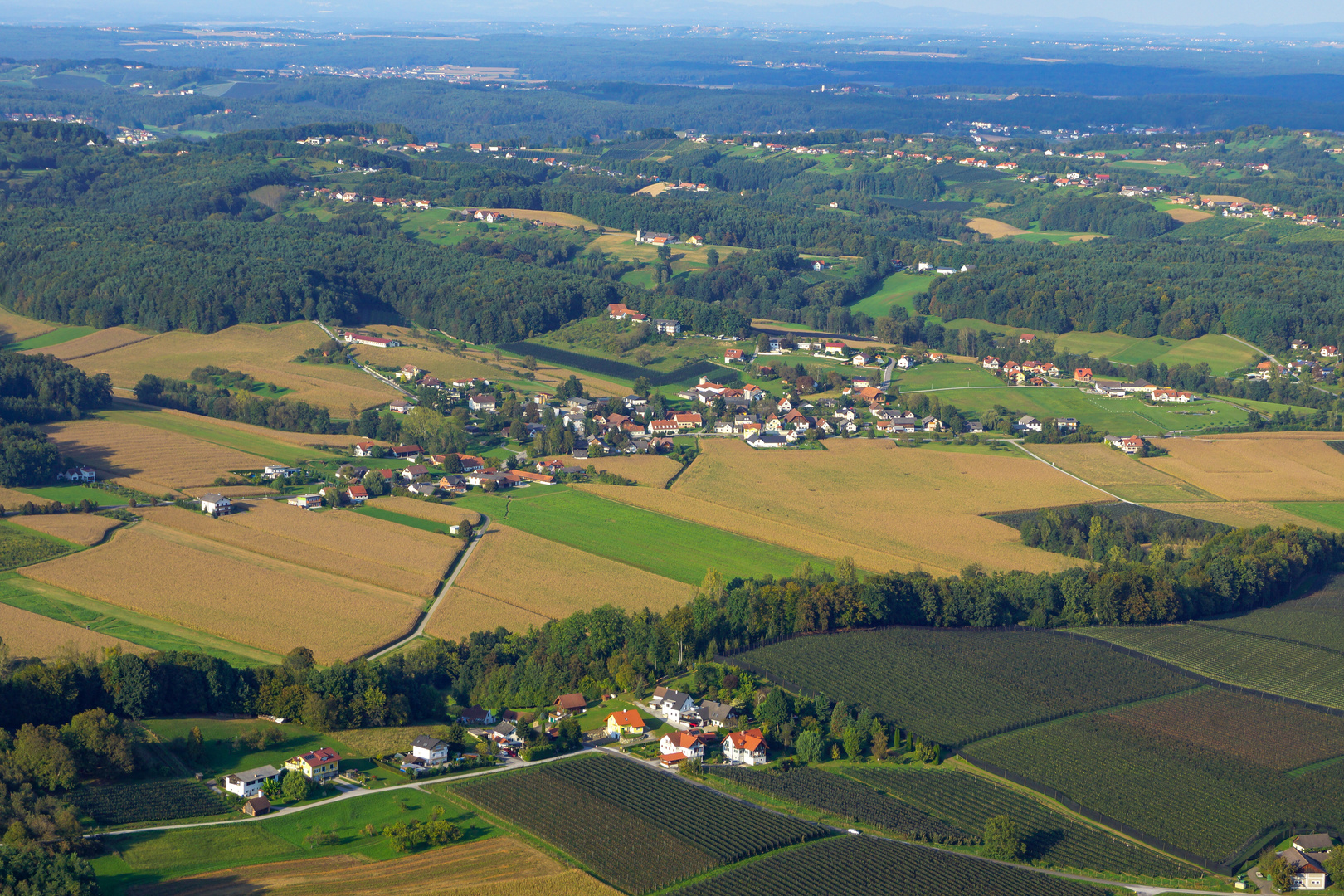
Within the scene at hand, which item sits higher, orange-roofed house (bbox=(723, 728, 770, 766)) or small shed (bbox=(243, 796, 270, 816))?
small shed (bbox=(243, 796, 270, 816))

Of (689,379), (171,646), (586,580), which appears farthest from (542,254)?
(171,646)

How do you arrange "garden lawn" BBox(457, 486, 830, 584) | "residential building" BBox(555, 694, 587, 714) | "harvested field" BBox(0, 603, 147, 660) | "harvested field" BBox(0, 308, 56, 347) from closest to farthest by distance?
"residential building" BBox(555, 694, 587, 714), "harvested field" BBox(0, 603, 147, 660), "garden lawn" BBox(457, 486, 830, 584), "harvested field" BBox(0, 308, 56, 347)

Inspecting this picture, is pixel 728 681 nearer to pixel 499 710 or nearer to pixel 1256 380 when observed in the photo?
pixel 499 710

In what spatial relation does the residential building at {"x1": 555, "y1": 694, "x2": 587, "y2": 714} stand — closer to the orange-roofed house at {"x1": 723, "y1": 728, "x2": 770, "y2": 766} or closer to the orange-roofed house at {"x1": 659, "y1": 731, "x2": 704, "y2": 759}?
the orange-roofed house at {"x1": 659, "y1": 731, "x2": 704, "y2": 759}

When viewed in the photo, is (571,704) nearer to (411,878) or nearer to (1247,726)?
(411,878)

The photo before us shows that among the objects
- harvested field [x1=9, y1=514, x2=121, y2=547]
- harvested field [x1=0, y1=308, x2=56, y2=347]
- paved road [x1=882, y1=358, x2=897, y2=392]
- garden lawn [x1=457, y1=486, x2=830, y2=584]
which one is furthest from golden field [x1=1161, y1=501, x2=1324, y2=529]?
harvested field [x1=0, y1=308, x2=56, y2=347]

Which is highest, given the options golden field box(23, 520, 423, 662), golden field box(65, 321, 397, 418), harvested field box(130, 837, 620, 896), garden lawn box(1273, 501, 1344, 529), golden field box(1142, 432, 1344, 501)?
harvested field box(130, 837, 620, 896)
